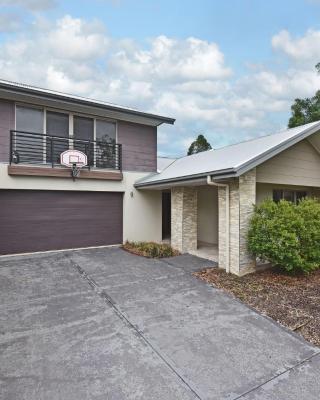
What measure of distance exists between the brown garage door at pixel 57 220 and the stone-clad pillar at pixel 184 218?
2496 millimetres

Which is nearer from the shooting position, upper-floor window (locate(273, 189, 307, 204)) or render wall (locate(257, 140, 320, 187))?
render wall (locate(257, 140, 320, 187))

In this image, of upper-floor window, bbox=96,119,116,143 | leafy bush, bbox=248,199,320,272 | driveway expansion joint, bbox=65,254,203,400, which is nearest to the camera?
driveway expansion joint, bbox=65,254,203,400

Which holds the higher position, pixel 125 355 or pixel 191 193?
pixel 191 193

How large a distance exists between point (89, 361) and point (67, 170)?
7497mm

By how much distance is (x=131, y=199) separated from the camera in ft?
36.4

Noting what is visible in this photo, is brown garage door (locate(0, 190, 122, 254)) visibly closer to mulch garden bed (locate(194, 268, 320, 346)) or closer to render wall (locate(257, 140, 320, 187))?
mulch garden bed (locate(194, 268, 320, 346))

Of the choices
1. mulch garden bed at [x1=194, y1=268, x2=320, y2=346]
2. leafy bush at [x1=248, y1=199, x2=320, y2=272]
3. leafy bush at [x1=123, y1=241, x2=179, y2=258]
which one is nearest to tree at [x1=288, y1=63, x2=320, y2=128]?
leafy bush at [x1=248, y1=199, x2=320, y2=272]

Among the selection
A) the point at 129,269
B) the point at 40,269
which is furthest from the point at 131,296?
the point at 40,269

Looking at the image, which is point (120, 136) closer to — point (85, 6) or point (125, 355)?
point (85, 6)

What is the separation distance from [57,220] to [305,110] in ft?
59.0

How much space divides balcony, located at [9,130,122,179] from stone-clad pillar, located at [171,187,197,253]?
113 inches

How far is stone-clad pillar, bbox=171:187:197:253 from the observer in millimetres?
9797

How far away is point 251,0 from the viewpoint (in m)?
11.4

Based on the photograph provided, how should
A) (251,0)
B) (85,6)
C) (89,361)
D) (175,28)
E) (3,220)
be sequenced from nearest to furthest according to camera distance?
(89,361) < (3,220) < (85,6) < (251,0) < (175,28)
